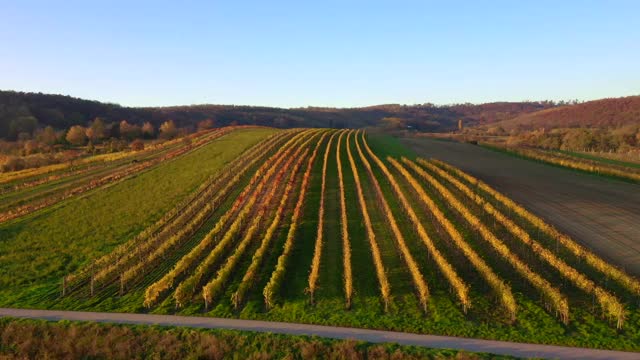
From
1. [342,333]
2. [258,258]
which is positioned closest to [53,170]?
[258,258]

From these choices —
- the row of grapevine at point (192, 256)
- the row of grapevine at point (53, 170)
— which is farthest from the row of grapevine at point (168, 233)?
the row of grapevine at point (53, 170)

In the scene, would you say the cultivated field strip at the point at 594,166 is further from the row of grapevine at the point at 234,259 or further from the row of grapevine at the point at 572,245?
the row of grapevine at the point at 234,259

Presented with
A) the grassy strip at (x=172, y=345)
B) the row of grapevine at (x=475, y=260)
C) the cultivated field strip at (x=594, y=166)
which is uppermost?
the cultivated field strip at (x=594, y=166)

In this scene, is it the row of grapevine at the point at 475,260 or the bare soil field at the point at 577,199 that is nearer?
the row of grapevine at the point at 475,260

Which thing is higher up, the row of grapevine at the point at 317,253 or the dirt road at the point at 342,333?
the row of grapevine at the point at 317,253

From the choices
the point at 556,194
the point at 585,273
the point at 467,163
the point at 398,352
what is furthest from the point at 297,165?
the point at 398,352

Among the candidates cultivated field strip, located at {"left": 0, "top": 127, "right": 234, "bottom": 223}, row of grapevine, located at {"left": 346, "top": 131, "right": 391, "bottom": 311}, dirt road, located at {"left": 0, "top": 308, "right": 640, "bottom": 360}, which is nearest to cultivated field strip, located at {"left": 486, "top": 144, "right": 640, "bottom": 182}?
row of grapevine, located at {"left": 346, "top": 131, "right": 391, "bottom": 311}

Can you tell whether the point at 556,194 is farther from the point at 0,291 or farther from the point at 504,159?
the point at 0,291

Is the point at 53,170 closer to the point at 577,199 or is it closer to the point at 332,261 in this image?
the point at 332,261
